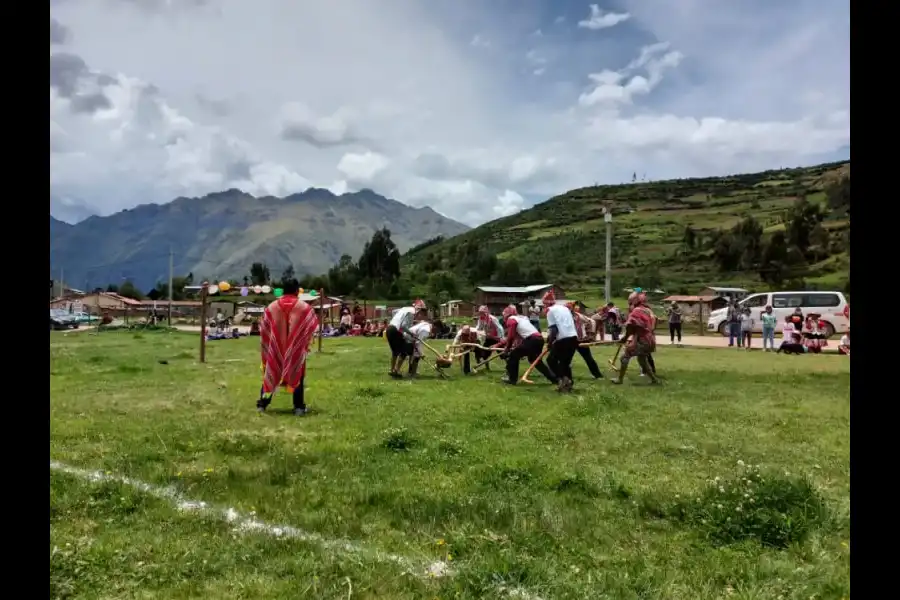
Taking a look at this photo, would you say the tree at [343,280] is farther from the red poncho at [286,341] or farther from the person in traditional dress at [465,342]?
the red poncho at [286,341]

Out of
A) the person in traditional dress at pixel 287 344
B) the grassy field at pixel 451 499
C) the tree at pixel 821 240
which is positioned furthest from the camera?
the person in traditional dress at pixel 287 344

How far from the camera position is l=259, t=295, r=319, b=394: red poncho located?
10375 millimetres

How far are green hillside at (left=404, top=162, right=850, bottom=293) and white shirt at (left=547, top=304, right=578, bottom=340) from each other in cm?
1749

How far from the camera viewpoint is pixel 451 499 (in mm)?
5691

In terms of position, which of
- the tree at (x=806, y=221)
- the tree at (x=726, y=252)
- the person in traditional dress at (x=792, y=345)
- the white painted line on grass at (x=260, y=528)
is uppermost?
the tree at (x=726, y=252)

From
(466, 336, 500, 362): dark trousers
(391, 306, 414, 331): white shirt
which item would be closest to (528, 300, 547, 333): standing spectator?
(466, 336, 500, 362): dark trousers

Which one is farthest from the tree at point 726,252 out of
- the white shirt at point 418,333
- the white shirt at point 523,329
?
the white shirt at point 418,333

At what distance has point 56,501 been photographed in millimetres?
5520

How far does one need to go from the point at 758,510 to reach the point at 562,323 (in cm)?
837

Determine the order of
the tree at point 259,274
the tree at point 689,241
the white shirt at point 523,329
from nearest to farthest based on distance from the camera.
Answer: the white shirt at point 523,329
the tree at point 689,241
the tree at point 259,274

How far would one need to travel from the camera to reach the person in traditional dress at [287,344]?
1033 cm

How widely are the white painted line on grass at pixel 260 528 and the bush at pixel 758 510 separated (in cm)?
190
